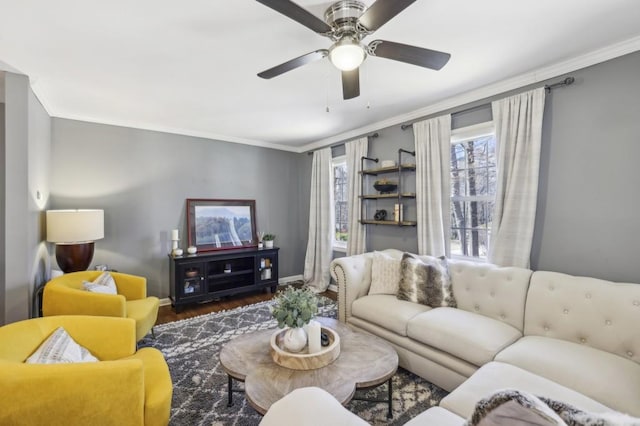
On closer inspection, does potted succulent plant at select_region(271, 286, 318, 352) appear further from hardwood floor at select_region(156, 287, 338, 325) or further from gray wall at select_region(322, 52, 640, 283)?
hardwood floor at select_region(156, 287, 338, 325)

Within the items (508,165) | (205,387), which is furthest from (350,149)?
(205,387)

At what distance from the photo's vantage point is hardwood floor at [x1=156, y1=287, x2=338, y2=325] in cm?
365

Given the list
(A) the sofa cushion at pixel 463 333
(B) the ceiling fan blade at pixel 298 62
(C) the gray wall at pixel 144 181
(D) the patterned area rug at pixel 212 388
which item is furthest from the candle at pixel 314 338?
(C) the gray wall at pixel 144 181

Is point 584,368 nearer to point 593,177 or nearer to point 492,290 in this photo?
point 492,290

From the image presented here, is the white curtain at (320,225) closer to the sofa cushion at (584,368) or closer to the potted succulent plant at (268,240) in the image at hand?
the potted succulent plant at (268,240)

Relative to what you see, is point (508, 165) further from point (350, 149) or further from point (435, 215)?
point (350, 149)

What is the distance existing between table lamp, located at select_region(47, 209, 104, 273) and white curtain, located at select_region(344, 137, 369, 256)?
3053 mm

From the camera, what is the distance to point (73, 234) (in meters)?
2.81

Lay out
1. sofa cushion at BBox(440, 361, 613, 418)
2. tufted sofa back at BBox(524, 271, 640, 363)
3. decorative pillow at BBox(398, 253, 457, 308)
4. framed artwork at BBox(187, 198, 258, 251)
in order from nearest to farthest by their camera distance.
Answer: sofa cushion at BBox(440, 361, 613, 418)
tufted sofa back at BBox(524, 271, 640, 363)
decorative pillow at BBox(398, 253, 457, 308)
framed artwork at BBox(187, 198, 258, 251)

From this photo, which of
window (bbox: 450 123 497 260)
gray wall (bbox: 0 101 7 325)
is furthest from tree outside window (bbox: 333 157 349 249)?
gray wall (bbox: 0 101 7 325)

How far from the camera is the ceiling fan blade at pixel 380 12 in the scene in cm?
134

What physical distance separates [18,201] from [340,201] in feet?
12.4

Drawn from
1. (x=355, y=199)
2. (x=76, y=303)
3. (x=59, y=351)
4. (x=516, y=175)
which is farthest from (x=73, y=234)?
(x=516, y=175)

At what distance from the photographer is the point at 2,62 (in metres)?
2.25
